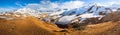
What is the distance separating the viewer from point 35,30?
213ft

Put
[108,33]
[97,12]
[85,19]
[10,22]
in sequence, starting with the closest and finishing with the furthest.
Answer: [108,33]
[10,22]
[85,19]
[97,12]

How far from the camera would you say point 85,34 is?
217 feet

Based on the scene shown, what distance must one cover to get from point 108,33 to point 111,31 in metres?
1.20

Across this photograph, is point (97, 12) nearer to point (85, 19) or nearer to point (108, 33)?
point (85, 19)

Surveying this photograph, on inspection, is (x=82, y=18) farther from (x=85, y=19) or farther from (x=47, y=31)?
(x=47, y=31)

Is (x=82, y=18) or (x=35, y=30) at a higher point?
(x=35, y=30)

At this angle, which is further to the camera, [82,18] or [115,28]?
[82,18]

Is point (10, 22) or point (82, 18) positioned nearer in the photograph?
point (10, 22)

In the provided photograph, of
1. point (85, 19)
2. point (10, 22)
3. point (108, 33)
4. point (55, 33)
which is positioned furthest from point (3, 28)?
point (85, 19)

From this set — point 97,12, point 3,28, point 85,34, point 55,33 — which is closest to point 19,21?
point 3,28

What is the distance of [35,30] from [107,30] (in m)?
18.8

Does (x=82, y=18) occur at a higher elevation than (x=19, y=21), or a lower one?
lower

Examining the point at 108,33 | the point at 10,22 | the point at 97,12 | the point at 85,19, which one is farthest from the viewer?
the point at 97,12

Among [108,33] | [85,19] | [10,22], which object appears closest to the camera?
[108,33]
